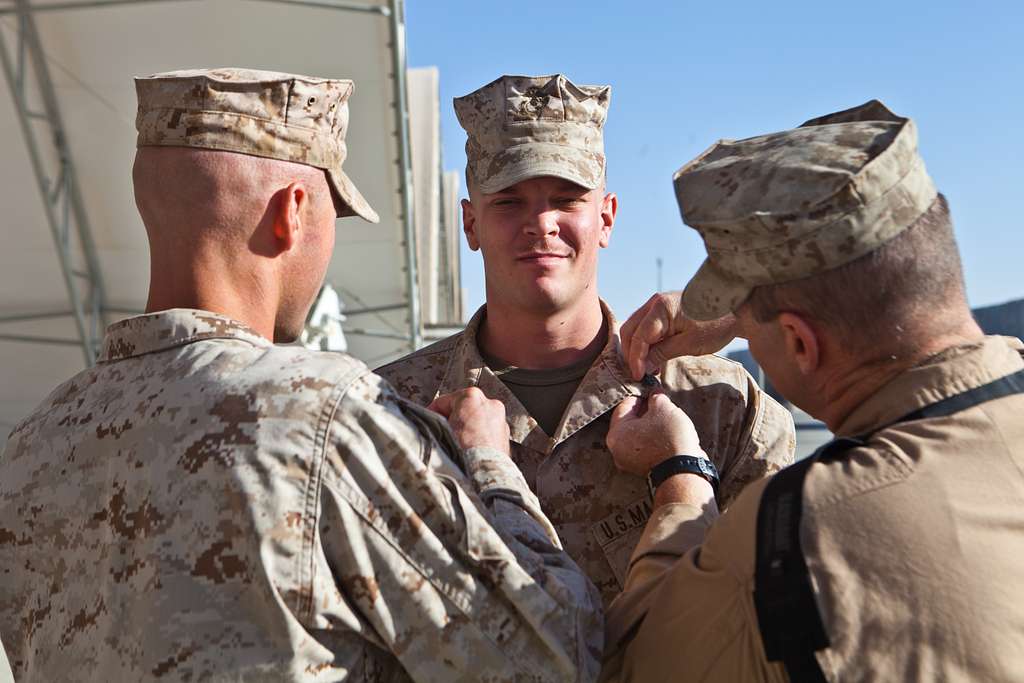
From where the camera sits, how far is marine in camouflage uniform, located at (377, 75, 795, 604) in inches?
122

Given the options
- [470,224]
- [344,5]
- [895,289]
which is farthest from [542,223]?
[344,5]

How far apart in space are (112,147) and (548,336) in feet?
30.0

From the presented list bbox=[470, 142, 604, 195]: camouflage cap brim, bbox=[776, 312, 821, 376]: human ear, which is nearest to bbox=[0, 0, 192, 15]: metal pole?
bbox=[470, 142, 604, 195]: camouflage cap brim

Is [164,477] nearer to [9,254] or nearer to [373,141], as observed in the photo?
[373,141]

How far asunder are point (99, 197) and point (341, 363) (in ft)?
34.8

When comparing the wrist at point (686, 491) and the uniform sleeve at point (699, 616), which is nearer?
the uniform sleeve at point (699, 616)

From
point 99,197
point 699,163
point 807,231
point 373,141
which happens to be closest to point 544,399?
point 699,163

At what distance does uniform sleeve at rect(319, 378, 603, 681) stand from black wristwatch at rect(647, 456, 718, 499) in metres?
0.61

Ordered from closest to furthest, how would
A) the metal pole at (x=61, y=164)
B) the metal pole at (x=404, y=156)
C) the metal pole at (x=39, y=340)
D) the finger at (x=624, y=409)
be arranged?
1. the finger at (x=624, y=409)
2. the metal pole at (x=404, y=156)
3. the metal pole at (x=61, y=164)
4. the metal pole at (x=39, y=340)

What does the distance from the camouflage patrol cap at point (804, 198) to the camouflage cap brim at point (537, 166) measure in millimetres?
1070

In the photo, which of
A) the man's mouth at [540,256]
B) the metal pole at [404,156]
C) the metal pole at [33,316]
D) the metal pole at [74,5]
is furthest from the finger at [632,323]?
the metal pole at [33,316]

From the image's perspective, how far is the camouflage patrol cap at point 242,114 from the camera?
229 centimetres

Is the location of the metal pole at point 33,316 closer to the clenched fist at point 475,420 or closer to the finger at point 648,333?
the finger at point 648,333

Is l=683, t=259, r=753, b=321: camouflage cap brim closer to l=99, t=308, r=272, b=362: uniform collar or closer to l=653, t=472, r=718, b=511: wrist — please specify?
l=653, t=472, r=718, b=511: wrist
